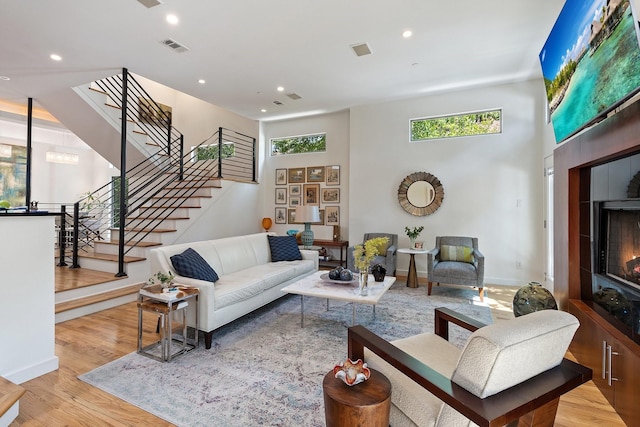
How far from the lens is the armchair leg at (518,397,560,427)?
1125 millimetres

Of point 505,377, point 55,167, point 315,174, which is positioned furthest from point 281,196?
point 55,167

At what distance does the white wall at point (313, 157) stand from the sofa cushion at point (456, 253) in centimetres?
212

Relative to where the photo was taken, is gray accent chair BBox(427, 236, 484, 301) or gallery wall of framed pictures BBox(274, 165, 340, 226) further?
gallery wall of framed pictures BBox(274, 165, 340, 226)

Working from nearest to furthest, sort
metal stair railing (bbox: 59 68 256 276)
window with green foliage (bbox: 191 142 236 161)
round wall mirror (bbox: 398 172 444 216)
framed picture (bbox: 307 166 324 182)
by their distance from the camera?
1. metal stair railing (bbox: 59 68 256 276)
2. round wall mirror (bbox: 398 172 444 216)
3. framed picture (bbox: 307 166 324 182)
4. window with green foliage (bbox: 191 142 236 161)

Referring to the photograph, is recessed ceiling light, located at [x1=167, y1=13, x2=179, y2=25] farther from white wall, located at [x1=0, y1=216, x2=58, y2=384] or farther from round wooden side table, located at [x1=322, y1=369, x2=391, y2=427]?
round wooden side table, located at [x1=322, y1=369, x2=391, y2=427]

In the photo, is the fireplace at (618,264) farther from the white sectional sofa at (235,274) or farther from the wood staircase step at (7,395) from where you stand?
the wood staircase step at (7,395)

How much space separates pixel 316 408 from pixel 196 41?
396cm

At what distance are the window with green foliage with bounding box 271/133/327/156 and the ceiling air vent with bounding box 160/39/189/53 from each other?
3377 millimetres

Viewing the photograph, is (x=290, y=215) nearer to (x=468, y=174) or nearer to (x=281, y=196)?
(x=281, y=196)

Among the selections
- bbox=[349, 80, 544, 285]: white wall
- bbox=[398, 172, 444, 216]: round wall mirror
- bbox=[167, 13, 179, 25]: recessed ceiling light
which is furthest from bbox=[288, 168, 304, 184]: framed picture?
bbox=[167, 13, 179, 25]: recessed ceiling light

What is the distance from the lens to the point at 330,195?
261 inches

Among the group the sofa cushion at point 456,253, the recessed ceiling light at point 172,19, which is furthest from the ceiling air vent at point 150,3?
the sofa cushion at point 456,253

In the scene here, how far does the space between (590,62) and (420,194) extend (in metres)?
3.60

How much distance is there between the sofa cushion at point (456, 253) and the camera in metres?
4.74
